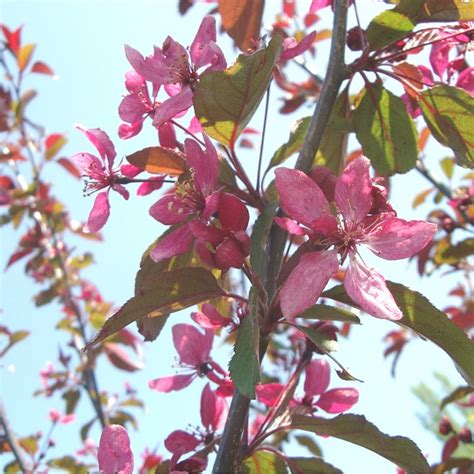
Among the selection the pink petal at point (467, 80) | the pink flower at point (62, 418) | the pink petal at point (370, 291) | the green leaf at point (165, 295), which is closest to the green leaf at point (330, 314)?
the pink petal at point (370, 291)

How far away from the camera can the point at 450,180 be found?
9.73ft

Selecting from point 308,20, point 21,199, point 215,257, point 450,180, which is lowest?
point 215,257

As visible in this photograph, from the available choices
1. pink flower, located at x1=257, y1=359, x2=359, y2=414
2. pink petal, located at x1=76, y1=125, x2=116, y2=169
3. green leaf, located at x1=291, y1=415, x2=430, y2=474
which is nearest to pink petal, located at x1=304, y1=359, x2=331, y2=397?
pink flower, located at x1=257, y1=359, x2=359, y2=414

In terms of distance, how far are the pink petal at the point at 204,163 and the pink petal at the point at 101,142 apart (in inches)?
9.5

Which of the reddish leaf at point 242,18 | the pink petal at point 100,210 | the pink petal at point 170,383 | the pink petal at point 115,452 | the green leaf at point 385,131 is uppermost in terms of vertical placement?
the reddish leaf at point 242,18

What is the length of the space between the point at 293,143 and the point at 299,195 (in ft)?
1.20

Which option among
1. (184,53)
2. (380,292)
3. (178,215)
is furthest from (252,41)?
(380,292)

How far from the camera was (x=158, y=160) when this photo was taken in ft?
3.48

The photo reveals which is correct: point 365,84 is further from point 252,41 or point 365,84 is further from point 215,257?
point 215,257

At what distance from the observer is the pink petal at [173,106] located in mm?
1023

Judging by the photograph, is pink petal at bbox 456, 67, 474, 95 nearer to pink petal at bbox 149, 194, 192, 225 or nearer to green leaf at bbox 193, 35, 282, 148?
green leaf at bbox 193, 35, 282, 148

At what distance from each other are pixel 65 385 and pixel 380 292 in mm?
3172

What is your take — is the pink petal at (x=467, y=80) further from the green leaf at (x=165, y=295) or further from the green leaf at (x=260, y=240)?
the green leaf at (x=165, y=295)

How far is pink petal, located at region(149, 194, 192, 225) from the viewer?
1.02 metres
